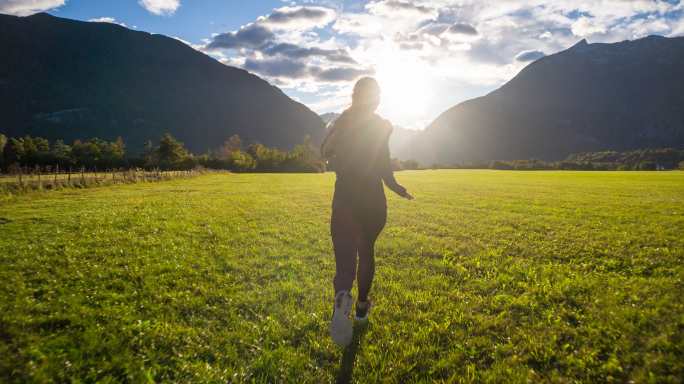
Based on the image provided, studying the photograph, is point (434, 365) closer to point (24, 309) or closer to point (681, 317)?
point (681, 317)

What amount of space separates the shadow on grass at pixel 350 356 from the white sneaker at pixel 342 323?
10 cm

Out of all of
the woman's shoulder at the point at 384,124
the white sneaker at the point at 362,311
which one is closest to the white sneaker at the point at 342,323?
the white sneaker at the point at 362,311

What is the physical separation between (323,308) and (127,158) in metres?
133

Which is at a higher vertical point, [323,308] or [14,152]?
[14,152]

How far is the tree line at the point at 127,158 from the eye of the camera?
326 feet

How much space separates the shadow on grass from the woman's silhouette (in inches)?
5.3

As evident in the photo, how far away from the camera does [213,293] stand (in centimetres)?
693

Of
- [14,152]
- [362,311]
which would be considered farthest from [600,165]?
[14,152]

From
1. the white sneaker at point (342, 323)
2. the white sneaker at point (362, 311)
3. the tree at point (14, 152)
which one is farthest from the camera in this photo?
the tree at point (14, 152)

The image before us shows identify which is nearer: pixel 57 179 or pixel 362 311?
pixel 362 311

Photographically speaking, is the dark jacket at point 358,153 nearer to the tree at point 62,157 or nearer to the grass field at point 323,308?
the grass field at point 323,308

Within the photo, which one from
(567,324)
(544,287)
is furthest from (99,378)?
(544,287)

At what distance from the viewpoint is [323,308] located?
6301 millimetres

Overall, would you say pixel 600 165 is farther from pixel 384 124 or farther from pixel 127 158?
pixel 127 158
